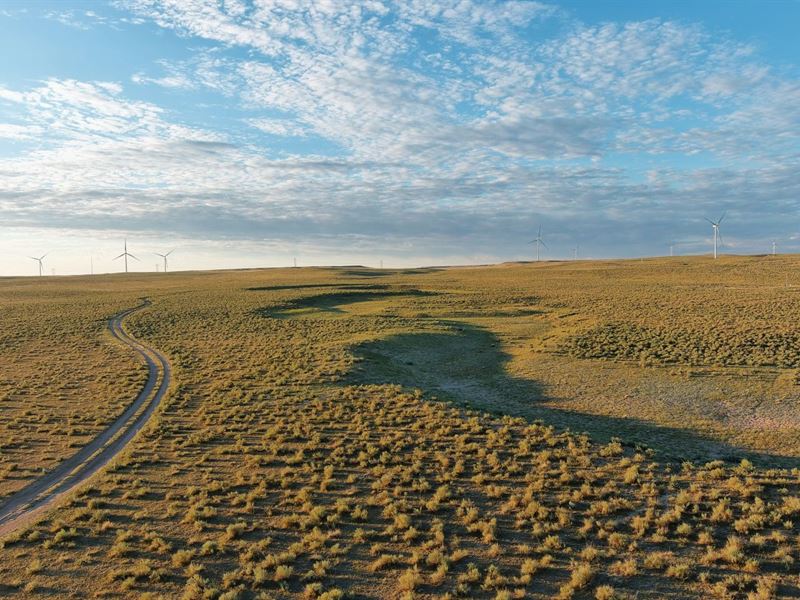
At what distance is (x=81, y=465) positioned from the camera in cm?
1966

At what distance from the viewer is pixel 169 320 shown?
6531 cm

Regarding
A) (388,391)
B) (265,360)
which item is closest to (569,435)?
(388,391)

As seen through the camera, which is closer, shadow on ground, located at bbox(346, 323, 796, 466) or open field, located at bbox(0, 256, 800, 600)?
open field, located at bbox(0, 256, 800, 600)

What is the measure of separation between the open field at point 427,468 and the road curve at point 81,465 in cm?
68

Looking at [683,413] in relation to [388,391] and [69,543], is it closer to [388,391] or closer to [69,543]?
[388,391]

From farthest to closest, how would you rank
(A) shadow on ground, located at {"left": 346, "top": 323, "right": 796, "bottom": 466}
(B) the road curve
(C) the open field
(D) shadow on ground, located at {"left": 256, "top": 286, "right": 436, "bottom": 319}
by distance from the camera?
(D) shadow on ground, located at {"left": 256, "top": 286, "right": 436, "bottom": 319}
(A) shadow on ground, located at {"left": 346, "top": 323, "right": 796, "bottom": 466}
(B) the road curve
(C) the open field

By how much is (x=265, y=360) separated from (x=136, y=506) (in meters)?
23.4

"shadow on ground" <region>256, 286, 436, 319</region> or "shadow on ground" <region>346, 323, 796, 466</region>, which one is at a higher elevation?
"shadow on ground" <region>256, 286, 436, 319</region>

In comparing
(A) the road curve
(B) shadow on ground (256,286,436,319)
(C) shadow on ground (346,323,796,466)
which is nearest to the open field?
(C) shadow on ground (346,323,796,466)

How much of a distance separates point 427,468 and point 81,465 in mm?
12993

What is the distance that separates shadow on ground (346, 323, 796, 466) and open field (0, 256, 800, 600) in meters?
0.20

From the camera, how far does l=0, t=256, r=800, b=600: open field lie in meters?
12.4

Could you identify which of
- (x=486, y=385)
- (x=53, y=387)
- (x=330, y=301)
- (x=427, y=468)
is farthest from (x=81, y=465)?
(x=330, y=301)

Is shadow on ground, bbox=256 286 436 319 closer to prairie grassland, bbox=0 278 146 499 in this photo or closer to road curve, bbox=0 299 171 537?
prairie grassland, bbox=0 278 146 499
